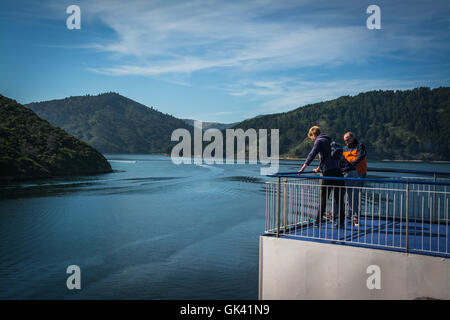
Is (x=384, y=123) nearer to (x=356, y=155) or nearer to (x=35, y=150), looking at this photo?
(x=35, y=150)

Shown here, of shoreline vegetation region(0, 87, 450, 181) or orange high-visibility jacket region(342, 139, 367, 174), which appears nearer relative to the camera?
orange high-visibility jacket region(342, 139, 367, 174)

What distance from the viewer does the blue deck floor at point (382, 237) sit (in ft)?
21.3

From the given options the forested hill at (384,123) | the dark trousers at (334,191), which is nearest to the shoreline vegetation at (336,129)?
the forested hill at (384,123)

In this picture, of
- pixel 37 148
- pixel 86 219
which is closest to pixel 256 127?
pixel 37 148

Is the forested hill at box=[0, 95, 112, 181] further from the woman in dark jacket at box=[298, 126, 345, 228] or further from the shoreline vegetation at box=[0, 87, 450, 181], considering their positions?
the woman in dark jacket at box=[298, 126, 345, 228]

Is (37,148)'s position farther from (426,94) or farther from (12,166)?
(426,94)

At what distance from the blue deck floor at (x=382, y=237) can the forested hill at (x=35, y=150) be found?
5754 cm

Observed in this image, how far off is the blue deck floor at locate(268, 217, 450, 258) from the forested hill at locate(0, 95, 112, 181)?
57.5m

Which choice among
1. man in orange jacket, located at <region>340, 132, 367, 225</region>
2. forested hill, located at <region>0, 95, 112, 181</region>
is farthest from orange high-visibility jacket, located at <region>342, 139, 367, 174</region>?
forested hill, located at <region>0, 95, 112, 181</region>

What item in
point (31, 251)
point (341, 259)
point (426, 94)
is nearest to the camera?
point (341, 259)

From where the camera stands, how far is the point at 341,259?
6.73 m

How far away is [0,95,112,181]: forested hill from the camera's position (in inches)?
2309

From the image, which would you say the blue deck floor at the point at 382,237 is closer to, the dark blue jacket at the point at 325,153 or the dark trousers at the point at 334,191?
the dark trousers at the point at 334,191
